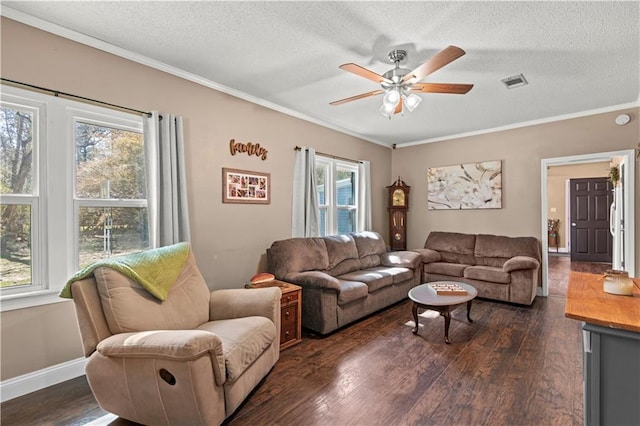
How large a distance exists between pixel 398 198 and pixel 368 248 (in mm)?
1565

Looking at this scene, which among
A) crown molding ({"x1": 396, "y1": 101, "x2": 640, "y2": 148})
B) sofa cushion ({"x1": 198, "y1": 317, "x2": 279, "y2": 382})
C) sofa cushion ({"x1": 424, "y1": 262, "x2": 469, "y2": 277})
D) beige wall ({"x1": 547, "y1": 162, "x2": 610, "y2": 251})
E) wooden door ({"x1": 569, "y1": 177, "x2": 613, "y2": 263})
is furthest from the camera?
beige wall ({"x1": 547, "y1": 162, "x2": 610, "y2": 251})

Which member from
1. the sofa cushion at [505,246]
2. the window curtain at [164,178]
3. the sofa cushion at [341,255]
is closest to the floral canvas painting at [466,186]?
the sofa cushion at [505,246]

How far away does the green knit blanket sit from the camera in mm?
1999

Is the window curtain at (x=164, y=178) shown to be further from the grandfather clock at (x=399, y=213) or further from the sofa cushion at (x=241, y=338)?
the grandfather clock at (x=399, y=213)

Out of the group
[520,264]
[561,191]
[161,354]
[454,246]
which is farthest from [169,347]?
[561,191]

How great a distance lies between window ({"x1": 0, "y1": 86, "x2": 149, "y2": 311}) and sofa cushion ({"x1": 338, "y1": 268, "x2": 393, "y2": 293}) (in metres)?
2.47

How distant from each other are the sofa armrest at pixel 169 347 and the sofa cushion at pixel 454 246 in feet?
14.2

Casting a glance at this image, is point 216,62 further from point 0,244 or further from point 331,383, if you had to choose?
point 331,383

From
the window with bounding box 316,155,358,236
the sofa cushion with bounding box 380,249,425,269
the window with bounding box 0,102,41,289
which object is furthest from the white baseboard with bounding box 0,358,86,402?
the sofa cushion with bounding box 380,249,425,269

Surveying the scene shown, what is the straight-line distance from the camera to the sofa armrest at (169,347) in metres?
1.62

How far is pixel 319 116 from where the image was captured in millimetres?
4383

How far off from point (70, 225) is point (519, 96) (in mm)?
4711

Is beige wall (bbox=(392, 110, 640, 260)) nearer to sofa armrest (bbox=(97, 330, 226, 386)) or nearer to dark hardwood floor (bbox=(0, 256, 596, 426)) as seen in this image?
dark hardwood floor (bbox=(0, 256, 596, 426))

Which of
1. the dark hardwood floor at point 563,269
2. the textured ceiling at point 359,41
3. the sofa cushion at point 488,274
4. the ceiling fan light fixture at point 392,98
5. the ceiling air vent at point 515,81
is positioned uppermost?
the textured ceiling at point 359,41
